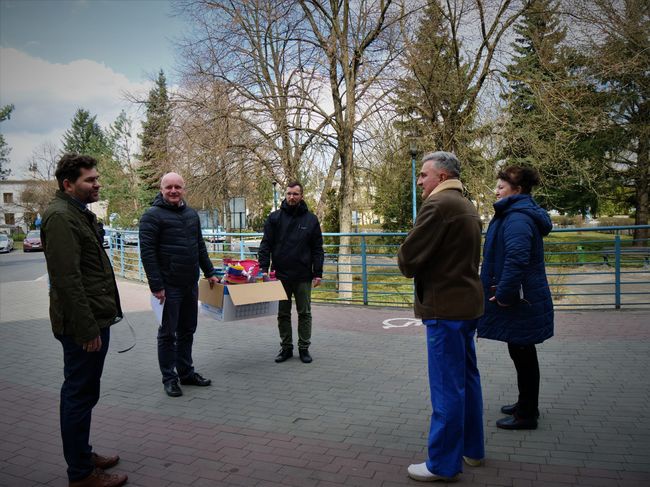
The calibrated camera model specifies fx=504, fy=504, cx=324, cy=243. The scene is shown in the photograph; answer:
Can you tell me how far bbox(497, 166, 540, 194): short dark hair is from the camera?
380cm

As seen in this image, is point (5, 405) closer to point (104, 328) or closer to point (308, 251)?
point (104, 328)

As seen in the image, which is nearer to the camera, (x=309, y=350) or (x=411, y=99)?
(x=309, y=350)

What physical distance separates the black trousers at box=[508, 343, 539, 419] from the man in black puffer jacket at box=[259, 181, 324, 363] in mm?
2518

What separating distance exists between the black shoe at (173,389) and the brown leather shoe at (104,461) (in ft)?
4.45

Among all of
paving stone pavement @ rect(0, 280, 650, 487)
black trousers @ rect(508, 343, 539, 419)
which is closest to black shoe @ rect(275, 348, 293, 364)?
paving stone pavement @ rect(0, 280, 650, 487)

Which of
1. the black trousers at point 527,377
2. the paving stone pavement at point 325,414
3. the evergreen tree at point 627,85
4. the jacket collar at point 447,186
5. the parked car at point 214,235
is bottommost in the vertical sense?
the paving stone pavement at point 325,414

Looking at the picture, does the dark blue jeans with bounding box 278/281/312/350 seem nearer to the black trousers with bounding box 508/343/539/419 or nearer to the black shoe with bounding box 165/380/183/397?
the black shoe with bounding box 165/380/183/397

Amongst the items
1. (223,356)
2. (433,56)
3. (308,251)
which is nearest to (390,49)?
(433,56)

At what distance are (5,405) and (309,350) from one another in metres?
3.31

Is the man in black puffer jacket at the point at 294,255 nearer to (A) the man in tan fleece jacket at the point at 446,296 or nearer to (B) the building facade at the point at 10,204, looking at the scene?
(A) the man in tan fleece jacket at the point at 446,296

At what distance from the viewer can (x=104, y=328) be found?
10.7 feet

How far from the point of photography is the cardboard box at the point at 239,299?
505 centimetres

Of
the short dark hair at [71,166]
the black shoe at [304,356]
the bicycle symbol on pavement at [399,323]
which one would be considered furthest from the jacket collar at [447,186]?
the bicycle symbol on pavement at [399,323]

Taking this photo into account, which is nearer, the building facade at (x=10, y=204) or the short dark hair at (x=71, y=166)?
the short dark hair at (x=71, y=166)
